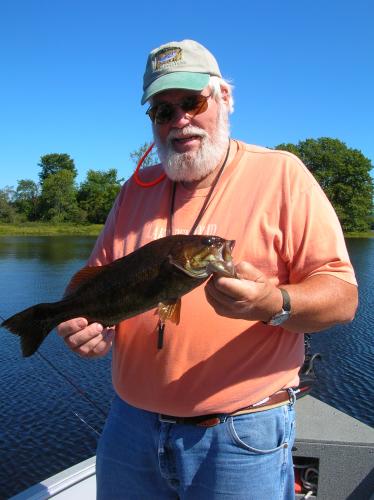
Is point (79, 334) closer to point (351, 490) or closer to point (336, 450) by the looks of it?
point (336, 450)

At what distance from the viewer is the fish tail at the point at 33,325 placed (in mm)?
3268

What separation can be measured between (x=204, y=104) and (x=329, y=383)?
12.3m

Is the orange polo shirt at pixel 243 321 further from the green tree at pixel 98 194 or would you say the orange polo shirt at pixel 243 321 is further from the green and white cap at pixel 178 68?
the green tree at pixel 98 194

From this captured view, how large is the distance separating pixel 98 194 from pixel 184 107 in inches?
3899

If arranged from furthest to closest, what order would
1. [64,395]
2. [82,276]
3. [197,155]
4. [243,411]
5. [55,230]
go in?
1. [55,230]
2. [64,395]
3. [82,276]
4. [197,155]
5. [243,411]

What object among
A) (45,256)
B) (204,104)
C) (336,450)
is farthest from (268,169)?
(45,256)

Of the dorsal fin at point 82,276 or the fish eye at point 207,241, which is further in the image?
the dorsal fin at point 82,276

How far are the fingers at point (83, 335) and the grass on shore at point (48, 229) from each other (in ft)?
252

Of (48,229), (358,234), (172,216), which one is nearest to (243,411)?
(172,216)

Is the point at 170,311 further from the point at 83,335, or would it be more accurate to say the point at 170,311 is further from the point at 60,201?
the point at 60,201

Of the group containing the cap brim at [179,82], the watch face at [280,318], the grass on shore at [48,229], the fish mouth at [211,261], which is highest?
the cap brim at [179,82]

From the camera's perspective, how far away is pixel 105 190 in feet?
342

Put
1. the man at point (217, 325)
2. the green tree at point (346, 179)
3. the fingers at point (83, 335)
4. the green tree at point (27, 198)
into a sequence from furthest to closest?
the green tree at point (27, 198) → the green tree at point (346, 179) → the fingers at point (83, 335) → the man at point (217, 325)

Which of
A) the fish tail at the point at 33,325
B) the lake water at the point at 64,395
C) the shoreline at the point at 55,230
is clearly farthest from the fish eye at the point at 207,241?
the shoreline at the point at 55,230
